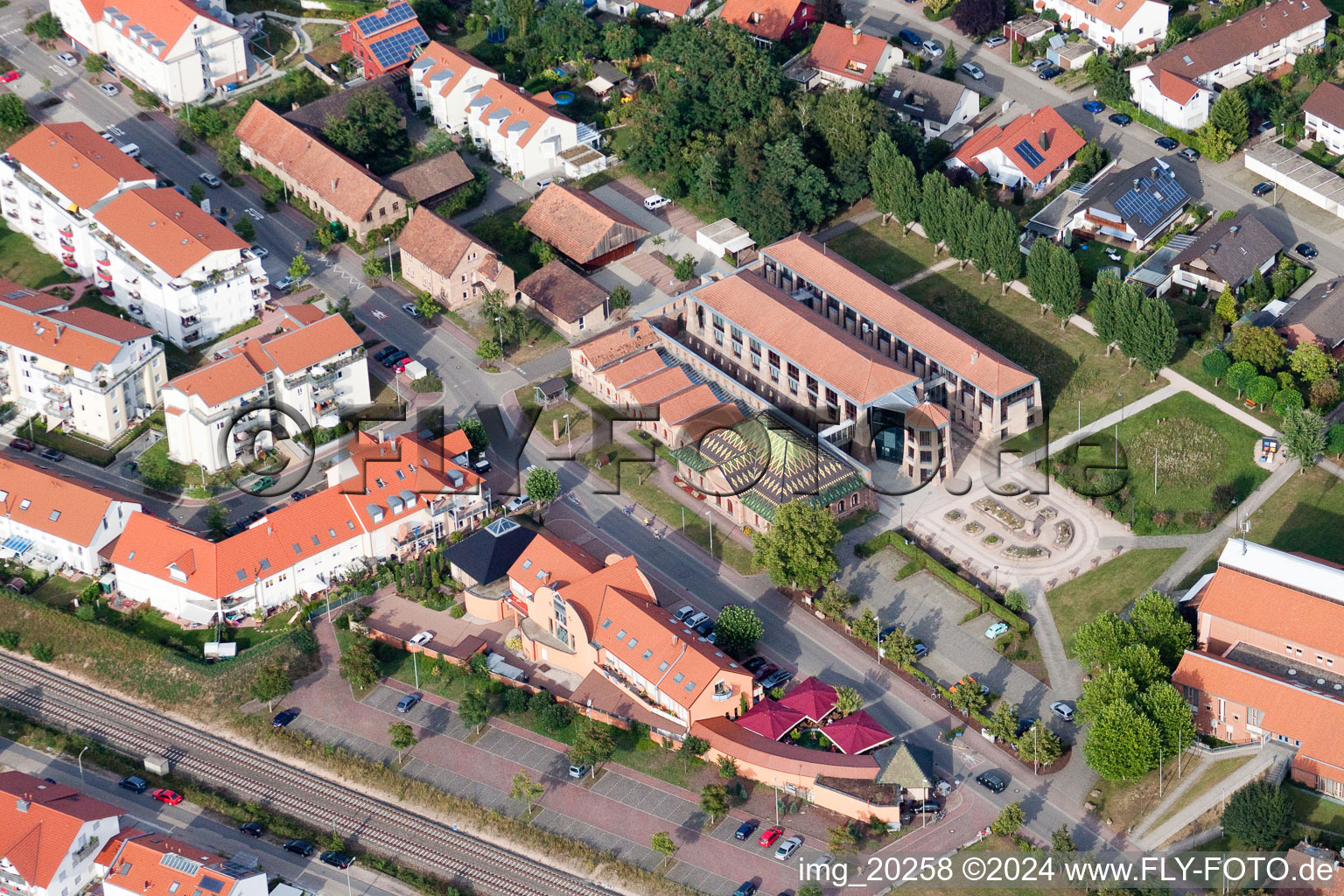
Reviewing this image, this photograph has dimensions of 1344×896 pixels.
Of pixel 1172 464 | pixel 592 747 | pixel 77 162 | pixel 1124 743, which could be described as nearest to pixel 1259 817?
pixel 1124 743

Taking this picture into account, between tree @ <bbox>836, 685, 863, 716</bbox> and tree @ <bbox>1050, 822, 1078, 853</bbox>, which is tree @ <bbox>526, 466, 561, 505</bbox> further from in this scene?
tree @ <bbox>1050, 822, 1078, 853</bbox>

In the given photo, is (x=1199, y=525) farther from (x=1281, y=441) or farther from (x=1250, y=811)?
(x=1250, y=811)

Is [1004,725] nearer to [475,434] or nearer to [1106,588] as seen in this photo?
[1106,588]

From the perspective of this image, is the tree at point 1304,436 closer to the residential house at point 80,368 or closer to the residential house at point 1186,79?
the residential house at point 1186,79

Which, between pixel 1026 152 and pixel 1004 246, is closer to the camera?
pixel 1004 246

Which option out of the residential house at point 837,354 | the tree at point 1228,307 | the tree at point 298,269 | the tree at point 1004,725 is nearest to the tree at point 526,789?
the tree at point 1004,725

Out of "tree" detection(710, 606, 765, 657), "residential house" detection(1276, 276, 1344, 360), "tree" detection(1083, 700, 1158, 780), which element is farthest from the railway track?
"residential house" detection(1276, 276, 1344, 360)
